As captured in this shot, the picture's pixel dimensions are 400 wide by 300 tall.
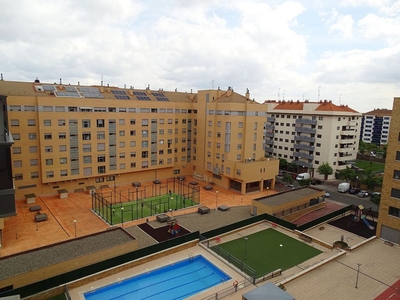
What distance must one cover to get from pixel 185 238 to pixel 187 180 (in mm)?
26252

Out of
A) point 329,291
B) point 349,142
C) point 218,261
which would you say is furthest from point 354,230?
point 349,142

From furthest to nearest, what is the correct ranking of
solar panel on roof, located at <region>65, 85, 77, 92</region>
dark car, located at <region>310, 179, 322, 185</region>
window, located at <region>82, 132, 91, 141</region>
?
1. dark car, located at <region>310, 179, 322, 185</region>
2. solar panel on roof, located at <region>65, 85, 77, 92</region>
3. window, located at <region>82, 132, 91, 141</region>

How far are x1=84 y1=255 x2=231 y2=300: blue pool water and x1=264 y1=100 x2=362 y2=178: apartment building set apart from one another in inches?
1643

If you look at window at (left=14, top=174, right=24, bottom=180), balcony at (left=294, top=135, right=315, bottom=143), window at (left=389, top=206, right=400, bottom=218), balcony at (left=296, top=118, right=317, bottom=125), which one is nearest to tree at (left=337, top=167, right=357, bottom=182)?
balcony at (left=294, top=135, right=315, bottom=143)

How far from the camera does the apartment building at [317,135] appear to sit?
57.8m

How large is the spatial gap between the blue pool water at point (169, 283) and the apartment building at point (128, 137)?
22.5 m

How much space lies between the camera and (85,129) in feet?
142

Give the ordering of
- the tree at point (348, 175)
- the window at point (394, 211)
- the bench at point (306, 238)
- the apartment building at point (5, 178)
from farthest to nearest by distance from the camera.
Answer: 1. the tree at point (348, 175)
2. the bench at point (306, 238)
3. the window at point (394, 211)
4. the apartment building at point (5, 178)

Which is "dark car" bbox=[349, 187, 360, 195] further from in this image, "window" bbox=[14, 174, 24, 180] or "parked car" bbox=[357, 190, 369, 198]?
"window" bbox=[14, 174, 24, 180]

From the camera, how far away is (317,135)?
59562mm

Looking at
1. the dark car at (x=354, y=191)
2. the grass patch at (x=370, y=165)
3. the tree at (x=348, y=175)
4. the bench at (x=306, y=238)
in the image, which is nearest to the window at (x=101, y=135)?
the bench at (x=306, y=238)

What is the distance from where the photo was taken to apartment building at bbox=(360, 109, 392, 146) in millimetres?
108938

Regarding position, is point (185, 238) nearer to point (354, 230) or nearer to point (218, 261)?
point (218, 261)

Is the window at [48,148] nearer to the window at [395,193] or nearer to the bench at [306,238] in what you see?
the bench at [306,238]
